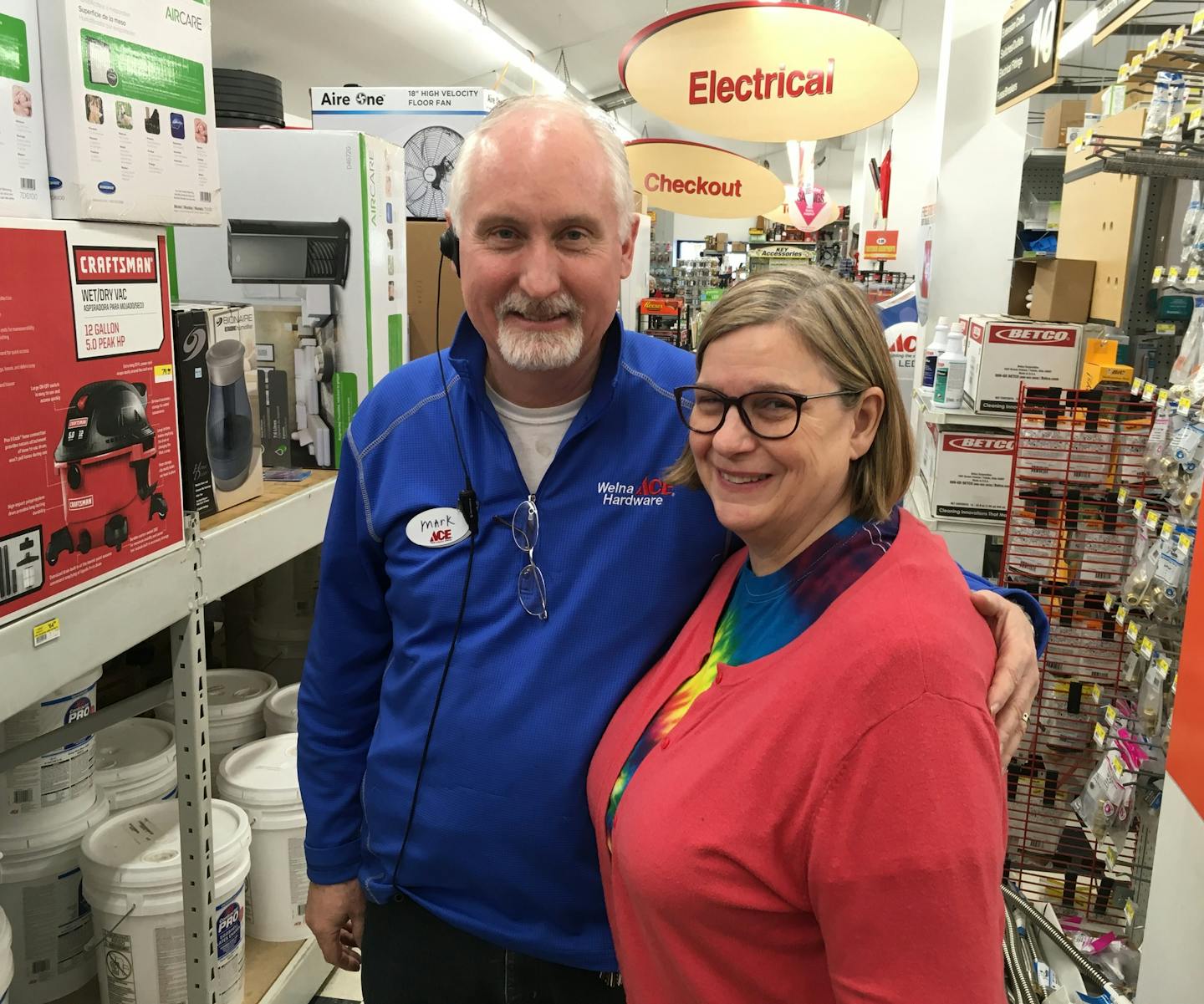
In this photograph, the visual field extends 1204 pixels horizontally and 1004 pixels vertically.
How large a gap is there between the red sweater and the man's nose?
629 millimetres

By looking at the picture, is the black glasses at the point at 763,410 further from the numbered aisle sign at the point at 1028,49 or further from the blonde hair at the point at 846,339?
the numbered aisle sign at the point at 1028,49

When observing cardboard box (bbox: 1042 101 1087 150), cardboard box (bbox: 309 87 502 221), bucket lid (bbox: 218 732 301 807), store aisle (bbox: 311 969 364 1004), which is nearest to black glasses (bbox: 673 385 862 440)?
bucket lid (bbox: 218 732 301 807)

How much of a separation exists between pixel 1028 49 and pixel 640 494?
146 inches

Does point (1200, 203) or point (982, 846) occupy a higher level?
point (1200, 203)

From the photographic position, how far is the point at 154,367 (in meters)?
1.71

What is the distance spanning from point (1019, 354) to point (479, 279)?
2.83 meters

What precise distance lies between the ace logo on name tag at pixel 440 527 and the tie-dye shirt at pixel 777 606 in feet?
1.49

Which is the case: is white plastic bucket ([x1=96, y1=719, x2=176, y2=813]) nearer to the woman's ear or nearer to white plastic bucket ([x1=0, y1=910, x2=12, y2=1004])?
white plastic bucket ([x1=0, y1=910, x2=12, y2=1004])

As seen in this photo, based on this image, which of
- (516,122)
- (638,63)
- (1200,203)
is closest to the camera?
(516,122)

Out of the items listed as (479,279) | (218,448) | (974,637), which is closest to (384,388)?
A: (479,279)

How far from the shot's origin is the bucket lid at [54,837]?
2.05m

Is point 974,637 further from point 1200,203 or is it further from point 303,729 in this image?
point 1200,203

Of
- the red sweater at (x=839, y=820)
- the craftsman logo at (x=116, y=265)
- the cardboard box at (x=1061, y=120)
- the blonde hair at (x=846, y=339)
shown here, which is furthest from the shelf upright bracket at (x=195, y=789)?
the cardboard box at (x=1061, y=120)

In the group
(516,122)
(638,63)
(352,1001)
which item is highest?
(638,63)
